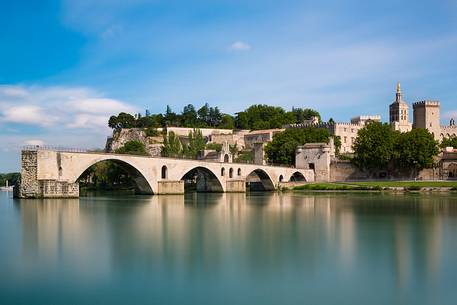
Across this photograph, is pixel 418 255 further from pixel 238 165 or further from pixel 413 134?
pixel 413 134

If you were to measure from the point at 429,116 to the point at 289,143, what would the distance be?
30166 millimetres

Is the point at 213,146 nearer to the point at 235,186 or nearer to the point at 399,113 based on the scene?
the point at 235,186

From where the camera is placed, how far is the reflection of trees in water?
43.3ft

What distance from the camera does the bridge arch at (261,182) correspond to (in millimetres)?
60156

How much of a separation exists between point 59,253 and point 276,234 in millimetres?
7323

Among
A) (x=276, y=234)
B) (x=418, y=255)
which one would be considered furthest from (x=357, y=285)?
(x=276, y=234)

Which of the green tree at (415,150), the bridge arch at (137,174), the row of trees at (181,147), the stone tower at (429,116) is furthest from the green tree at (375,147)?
the bridge arch at (137,174)

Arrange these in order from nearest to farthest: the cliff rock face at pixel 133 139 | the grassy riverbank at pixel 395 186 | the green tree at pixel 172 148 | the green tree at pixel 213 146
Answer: the grassy riverbank at pixel 395 186
the green tree at pixel 172 148
the green tree at pixel 213 146
the cliff rock face at pixel 133 139

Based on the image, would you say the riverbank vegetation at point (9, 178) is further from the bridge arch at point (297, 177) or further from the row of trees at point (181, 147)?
the bridge arch at point (297, 177)

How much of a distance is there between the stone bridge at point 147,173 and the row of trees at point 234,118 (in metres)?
30.6

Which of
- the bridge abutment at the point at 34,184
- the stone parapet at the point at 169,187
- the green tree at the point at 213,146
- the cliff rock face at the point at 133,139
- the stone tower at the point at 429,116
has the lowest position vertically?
Result: the stone parapet at the point at 169,187

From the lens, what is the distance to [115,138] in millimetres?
86938

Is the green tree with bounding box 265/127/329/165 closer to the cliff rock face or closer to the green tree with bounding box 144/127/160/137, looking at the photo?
the cliff rock face

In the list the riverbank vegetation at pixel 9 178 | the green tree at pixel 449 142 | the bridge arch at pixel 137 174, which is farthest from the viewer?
the riverbank vegetation at pixel 9 178
